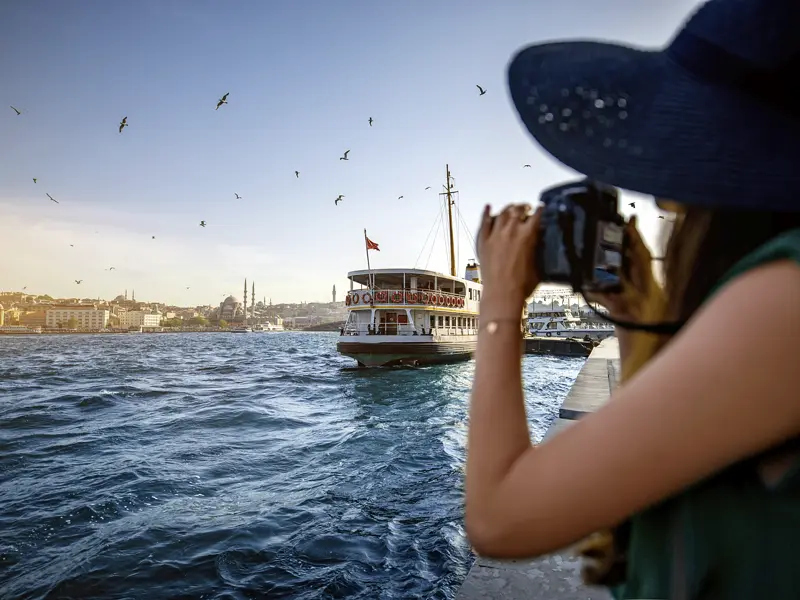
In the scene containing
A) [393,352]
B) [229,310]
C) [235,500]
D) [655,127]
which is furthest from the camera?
[229,310]

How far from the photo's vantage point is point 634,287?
831mm

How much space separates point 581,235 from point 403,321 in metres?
25.2

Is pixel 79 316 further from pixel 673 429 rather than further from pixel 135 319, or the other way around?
pixel 673 429

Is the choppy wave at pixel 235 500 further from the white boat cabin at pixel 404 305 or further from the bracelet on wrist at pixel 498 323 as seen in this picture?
the white boat cabin at pixel 404 305

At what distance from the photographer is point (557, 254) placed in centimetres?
70

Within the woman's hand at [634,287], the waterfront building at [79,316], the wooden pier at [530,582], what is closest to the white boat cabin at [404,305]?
the wooden pier at [530,582]

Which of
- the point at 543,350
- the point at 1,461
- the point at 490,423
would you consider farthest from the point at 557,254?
the point at 543,350

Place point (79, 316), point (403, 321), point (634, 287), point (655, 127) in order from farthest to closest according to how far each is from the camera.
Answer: point (79, 316)
point (403, 321)
point (634, 287)
point (655, 127)

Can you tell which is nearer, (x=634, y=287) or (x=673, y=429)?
(x=673, y=429)

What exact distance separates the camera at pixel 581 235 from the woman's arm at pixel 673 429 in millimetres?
203

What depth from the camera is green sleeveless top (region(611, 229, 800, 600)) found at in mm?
532

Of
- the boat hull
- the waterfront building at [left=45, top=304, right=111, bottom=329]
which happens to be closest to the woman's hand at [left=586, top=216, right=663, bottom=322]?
the boat hull

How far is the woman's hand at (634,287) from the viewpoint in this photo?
2.63 ft

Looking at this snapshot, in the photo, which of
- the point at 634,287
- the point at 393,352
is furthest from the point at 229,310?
the point at 634,287
